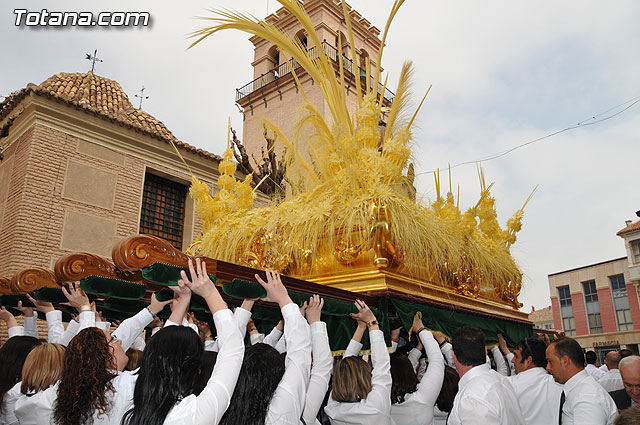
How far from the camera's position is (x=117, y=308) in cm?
378

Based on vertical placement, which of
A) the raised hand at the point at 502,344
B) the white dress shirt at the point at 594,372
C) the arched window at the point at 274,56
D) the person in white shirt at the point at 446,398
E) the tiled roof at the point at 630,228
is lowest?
the person in white shirt at the point at 446,398

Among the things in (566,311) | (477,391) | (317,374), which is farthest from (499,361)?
(566,311)

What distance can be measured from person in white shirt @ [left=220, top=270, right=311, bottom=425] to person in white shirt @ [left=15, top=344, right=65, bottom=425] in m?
1.27

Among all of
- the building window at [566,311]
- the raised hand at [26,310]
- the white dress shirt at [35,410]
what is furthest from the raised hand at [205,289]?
the building window at [566,311]

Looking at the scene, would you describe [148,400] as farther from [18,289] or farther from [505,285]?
[505,285]

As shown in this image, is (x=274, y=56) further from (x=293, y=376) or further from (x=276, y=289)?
(x=293, y=376)

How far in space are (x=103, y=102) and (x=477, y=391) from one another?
13005 mm

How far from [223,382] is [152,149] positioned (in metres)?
11.2

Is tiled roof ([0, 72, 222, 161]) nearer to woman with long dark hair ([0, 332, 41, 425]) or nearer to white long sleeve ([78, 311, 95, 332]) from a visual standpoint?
woman with long dark hair ([0, 332, 41, 425])

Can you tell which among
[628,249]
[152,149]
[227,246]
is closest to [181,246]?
[152,149]

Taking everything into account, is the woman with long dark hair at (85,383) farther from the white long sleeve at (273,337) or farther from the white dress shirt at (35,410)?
the white long sleeve at (273,337)

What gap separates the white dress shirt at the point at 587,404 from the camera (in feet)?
10.00

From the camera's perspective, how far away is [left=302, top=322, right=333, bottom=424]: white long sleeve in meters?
2.74

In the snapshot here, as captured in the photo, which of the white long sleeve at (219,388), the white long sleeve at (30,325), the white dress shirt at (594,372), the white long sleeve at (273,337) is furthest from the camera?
the white dress shirt at (594,372)
